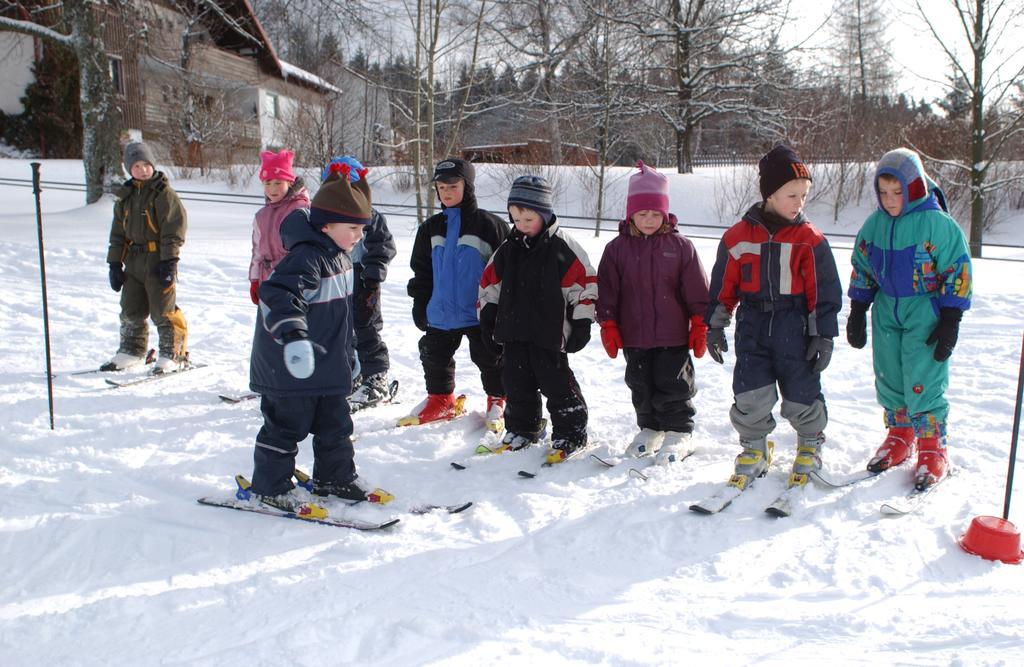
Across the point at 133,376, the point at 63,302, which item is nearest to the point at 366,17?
the point at 63,302

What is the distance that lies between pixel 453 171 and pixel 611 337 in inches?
54.6

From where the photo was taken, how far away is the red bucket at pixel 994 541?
2914 mm

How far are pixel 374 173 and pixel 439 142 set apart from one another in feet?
6.18

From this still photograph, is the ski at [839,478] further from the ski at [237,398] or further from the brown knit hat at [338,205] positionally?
the ski at [237,398]

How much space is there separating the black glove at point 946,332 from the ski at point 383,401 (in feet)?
11.4

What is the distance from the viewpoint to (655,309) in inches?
154

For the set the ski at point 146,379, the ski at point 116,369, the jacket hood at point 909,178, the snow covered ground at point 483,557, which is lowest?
the snow covered ground at point 483,557

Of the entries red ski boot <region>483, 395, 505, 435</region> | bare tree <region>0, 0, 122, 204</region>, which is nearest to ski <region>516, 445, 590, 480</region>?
red ski boot <region>483, 395, 505, 435</region>

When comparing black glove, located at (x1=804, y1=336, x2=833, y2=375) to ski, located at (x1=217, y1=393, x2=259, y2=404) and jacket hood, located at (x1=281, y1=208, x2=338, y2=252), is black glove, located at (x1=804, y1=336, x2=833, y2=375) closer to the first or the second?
jacket hood, located at (x1=281, y1=208, x2=338, y2=252)

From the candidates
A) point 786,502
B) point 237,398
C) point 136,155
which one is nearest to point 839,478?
point 786,502

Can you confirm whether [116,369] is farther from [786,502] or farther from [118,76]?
[118,76]

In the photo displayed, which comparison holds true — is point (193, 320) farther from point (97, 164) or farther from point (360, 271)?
point (97, 164)

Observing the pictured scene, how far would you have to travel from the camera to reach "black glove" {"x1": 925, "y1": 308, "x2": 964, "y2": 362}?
3.42 metres

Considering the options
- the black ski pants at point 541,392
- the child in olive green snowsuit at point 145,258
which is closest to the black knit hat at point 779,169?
the black ski pants at point 541,392
